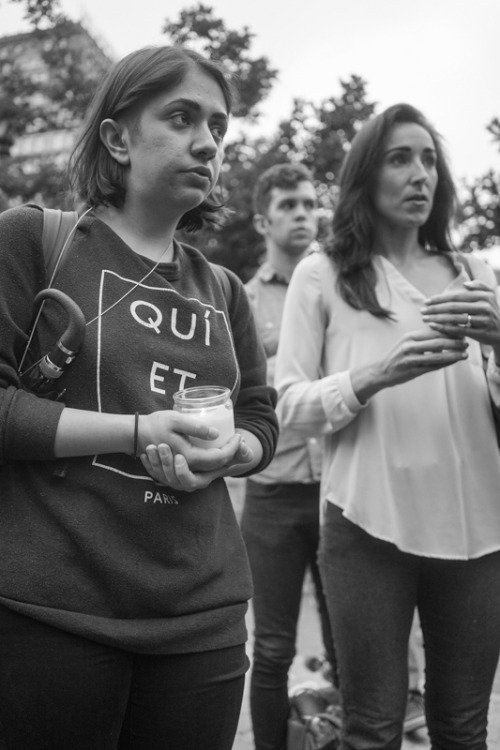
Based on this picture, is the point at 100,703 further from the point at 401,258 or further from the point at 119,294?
the point at 401,258

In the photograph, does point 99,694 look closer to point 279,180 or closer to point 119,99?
point 119,99

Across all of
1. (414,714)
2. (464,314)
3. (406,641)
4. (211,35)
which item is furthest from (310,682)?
(211,35)

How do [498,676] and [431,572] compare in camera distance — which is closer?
[431,572]

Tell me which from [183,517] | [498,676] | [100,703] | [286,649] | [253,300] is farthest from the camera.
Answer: [498,676]

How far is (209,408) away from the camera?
52.7 inches

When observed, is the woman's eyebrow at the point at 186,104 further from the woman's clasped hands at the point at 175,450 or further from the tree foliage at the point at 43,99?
the tree foliage at the point at 43,99

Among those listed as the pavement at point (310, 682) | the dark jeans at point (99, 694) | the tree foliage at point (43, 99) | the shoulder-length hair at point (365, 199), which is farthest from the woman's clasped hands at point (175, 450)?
the tree foliage at point (43, 99)

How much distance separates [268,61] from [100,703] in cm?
568

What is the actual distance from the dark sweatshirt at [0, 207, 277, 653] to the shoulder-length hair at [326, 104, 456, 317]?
79 centimetres

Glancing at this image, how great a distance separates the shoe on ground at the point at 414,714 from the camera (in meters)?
2.86

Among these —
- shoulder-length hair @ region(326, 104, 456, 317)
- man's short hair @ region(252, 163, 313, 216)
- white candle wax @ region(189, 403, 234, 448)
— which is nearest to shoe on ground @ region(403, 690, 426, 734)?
shoulder-length hair @ region(326, 104, 456, 317)

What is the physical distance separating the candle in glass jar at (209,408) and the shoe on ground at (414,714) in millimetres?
2077

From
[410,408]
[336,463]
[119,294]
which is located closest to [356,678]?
[336,463]

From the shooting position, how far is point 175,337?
1425mm
